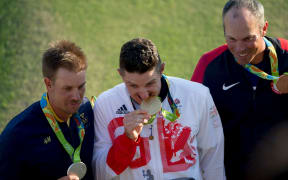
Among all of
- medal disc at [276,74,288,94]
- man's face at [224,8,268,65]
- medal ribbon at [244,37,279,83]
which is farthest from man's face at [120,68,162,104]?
medal disc at [276,74,288,94]

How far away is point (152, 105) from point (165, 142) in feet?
1.25

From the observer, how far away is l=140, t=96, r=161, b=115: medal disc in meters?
3.43

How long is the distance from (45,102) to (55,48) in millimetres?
492

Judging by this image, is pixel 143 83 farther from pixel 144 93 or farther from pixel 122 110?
pixel 122 110

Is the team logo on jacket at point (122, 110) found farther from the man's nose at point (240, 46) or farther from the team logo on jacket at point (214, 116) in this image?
the man's nose at point (240, 46)

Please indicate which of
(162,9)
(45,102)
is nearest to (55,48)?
(45,102)

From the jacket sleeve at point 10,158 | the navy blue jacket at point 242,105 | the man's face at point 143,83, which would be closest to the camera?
the jacket sleeve at point 10,158

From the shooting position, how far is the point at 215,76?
423 cm

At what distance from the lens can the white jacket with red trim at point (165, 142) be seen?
353 cm

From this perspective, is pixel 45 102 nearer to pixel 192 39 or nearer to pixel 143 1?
pixel 192 39

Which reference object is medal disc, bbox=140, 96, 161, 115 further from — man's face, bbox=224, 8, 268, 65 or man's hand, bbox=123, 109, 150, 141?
man's face, bbox=224, 8, 268, 65

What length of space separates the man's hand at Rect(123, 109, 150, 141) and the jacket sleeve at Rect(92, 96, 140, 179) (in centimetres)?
6

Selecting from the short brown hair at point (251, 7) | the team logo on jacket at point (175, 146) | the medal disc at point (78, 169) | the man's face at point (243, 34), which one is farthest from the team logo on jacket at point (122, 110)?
the short brown hair at point (251, 7)

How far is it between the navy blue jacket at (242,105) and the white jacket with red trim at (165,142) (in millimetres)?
416
